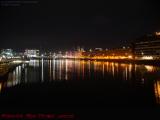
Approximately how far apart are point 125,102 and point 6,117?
9.11 meters

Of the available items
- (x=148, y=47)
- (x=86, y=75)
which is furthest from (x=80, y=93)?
(x=148, y=47)

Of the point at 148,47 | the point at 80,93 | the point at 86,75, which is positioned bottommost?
the point at 80,93

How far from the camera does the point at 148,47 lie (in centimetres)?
14612

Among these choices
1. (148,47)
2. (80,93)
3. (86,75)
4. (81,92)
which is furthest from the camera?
(148,47)

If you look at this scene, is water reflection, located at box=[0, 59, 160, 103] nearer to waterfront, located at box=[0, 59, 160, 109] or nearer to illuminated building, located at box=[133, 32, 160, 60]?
waterfront, located at box=[0, 59, 160, 109]

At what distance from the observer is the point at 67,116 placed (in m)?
9.16

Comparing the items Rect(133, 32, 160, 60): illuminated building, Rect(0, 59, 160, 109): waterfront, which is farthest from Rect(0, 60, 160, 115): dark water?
Rect(133, 32, 160, 60): illuminated building

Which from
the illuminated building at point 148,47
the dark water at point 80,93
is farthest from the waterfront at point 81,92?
the illuminated building at point 148,47

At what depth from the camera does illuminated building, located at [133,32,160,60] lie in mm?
136625

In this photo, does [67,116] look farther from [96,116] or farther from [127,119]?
[127,119]

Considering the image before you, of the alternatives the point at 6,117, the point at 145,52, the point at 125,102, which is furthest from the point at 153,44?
the point at 6,117

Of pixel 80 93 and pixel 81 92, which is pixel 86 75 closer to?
pixel 81 92

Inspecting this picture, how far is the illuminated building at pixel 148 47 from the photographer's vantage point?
448 ft

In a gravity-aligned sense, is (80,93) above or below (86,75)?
below
